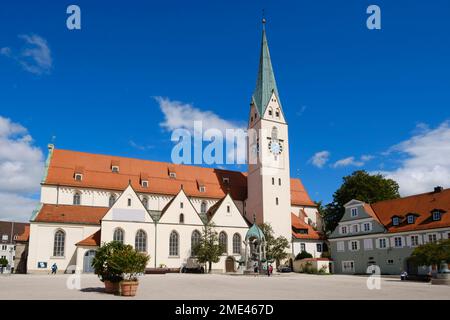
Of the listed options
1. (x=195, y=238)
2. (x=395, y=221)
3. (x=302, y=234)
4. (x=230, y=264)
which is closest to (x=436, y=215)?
(x=395, y=221)

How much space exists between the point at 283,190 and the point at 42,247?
32.6m

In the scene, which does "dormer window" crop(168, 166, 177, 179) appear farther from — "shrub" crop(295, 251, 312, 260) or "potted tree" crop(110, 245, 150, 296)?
"potted tree" crop(110, 245, 150, 296)

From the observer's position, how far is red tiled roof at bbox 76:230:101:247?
4630 cm

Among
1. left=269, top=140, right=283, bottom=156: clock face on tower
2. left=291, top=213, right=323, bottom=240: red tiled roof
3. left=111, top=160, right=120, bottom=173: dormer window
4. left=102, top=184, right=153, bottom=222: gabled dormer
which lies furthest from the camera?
left=269, top=140, right=283, bottom=156: clock face on tower

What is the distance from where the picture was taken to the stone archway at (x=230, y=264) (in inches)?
2115

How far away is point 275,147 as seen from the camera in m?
62.1

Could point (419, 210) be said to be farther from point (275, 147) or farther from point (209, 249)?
point (209, 249)

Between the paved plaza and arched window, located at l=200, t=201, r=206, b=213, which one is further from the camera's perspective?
arched window, located at l=200, t=201, r=206, b=213

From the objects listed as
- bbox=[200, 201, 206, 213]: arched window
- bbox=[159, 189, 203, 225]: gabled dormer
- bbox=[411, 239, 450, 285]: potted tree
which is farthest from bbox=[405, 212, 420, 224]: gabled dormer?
bbox=[200, 201, 206, 213]: arched window

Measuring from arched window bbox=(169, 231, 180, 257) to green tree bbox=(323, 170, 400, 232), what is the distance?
28.8 meters

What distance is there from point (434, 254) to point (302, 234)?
30.7 meters

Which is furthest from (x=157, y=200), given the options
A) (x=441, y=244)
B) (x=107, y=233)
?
(x=441, y=244)

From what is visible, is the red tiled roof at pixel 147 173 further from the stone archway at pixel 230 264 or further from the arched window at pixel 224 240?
the stone archway at pixel 230 264
